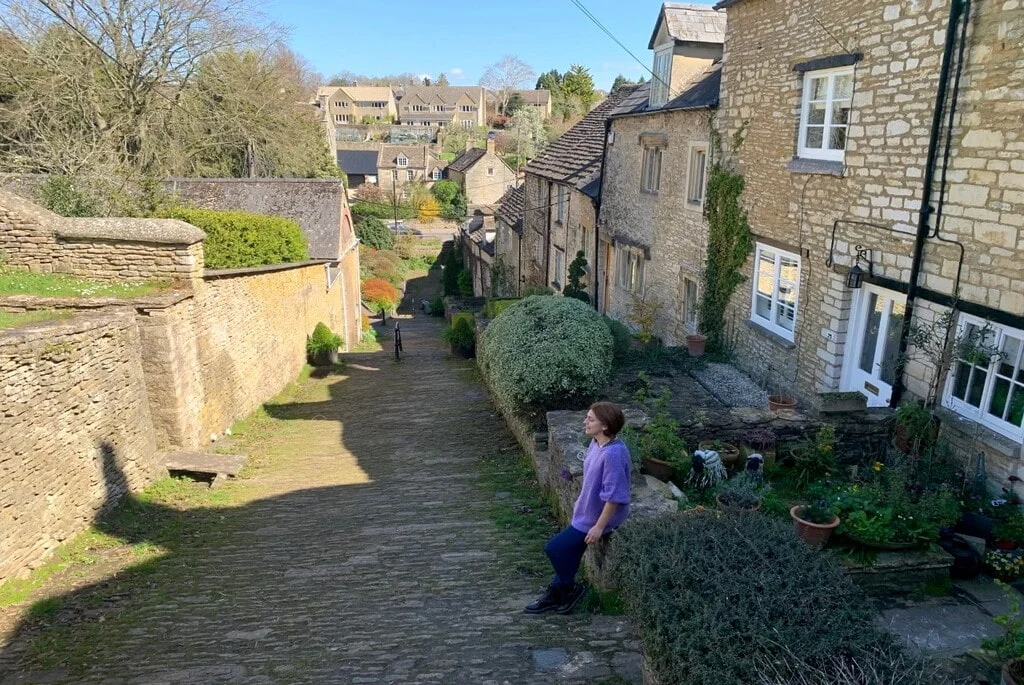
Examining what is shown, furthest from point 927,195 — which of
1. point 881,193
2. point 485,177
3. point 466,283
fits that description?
point 485,177

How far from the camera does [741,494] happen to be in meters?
6.07

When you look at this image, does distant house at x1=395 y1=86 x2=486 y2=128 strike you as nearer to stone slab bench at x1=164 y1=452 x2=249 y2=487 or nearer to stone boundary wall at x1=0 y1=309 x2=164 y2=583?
→ stone slab bench at x1=164 y1=452 x2=249 y2=487

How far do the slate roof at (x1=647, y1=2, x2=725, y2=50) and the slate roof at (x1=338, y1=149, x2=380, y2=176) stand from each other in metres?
61.1

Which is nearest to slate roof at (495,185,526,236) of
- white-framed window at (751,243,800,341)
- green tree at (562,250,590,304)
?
green tree at (562,250,590,304)

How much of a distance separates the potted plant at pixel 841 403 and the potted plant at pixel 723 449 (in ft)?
3.99

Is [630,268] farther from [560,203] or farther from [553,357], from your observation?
[553,357]

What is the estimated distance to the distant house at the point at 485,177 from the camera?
210 ft

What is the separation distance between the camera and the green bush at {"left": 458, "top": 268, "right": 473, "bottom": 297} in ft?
136

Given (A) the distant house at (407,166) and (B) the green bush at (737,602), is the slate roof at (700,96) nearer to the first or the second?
(B) the green bush at (737,602)

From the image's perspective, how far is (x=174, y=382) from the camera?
10273 mm

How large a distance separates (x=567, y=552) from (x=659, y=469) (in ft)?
6.86

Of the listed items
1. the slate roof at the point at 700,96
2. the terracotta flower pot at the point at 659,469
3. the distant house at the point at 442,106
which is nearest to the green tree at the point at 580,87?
the distant house at the point at 442,106

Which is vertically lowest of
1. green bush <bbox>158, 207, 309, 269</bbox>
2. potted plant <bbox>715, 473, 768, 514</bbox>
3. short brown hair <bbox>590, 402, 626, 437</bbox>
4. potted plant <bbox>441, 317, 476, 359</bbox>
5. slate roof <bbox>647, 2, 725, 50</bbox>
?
potted plant <bbox>441, 317, 476, 359</bbox>

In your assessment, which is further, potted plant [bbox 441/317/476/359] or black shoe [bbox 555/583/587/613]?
potted plant [bbox 441/317/476/359]
